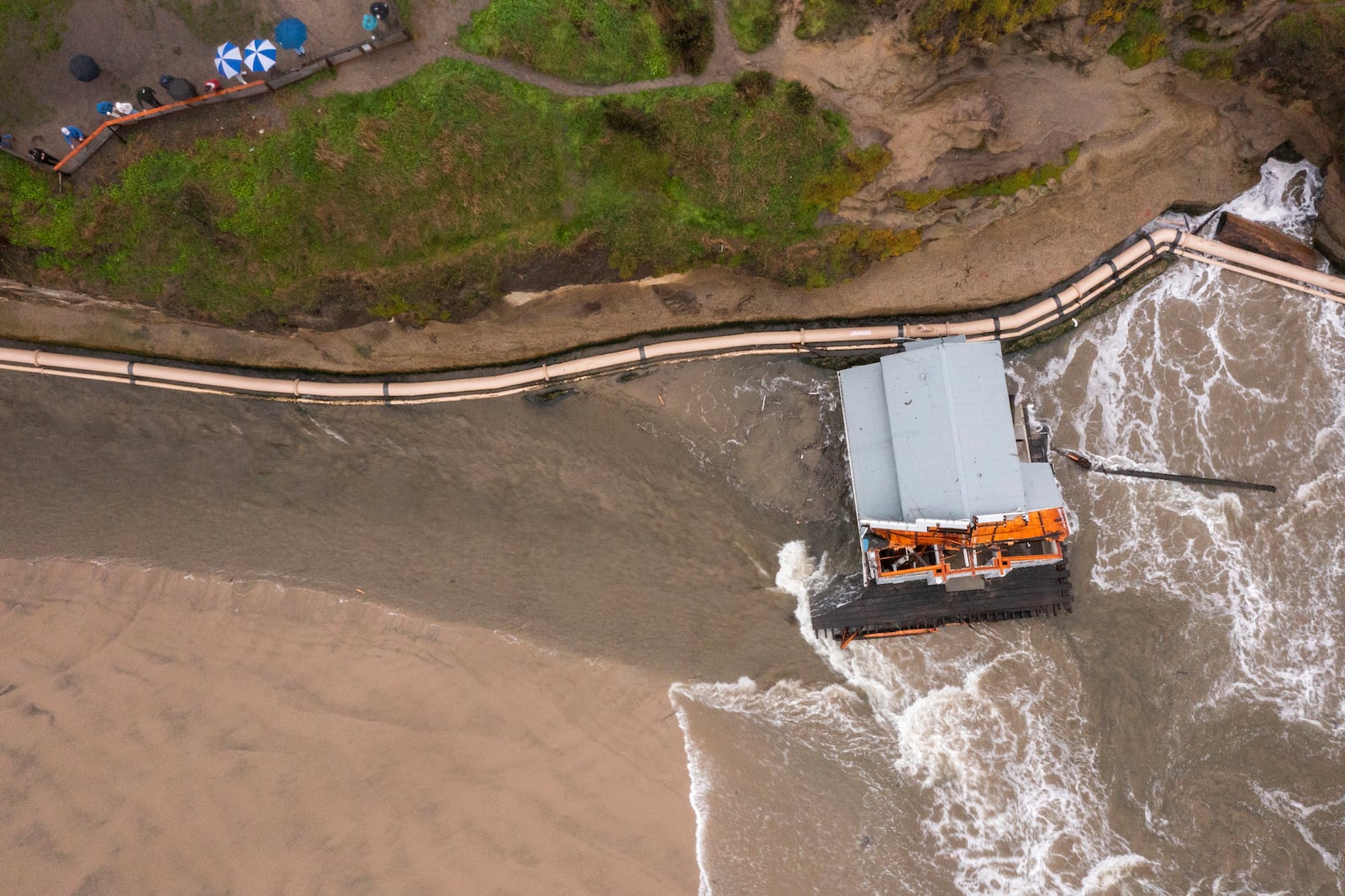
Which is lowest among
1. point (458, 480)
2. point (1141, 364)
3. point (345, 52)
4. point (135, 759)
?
A: point (135, 759)

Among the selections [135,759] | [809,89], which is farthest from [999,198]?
[135,759]

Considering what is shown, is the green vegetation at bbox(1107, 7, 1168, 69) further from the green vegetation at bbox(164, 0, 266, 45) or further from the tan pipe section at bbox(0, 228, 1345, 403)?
the green vegetation at bbox(164, 0, 266, 45)

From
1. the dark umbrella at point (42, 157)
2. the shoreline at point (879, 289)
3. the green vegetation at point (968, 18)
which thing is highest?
the green vegetation at point (968, 18)

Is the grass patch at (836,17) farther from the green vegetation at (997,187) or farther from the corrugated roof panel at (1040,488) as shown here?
the corrugated roof panel at (1040,488)

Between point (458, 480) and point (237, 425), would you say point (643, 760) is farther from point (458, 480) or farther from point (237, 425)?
point (237, 425)

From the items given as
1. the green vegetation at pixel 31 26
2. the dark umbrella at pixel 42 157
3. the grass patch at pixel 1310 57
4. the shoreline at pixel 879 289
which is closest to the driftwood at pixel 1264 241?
the shoreline at pixel 879 289

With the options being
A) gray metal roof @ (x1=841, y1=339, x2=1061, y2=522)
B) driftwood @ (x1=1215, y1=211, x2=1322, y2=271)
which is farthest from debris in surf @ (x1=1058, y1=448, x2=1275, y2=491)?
driftwood @ (x1=1215, y1=211, x2=1322, y2=271)
